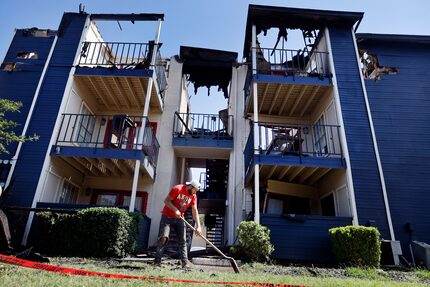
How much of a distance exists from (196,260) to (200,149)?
5985 mm

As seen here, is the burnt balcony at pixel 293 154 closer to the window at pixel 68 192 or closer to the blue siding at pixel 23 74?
the window at pixel 68 192

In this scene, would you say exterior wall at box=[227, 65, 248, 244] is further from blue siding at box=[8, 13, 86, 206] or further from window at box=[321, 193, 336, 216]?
blue siding at box=[8, 13, 86, 206]

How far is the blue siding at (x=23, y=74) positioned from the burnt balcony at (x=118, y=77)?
136 cm

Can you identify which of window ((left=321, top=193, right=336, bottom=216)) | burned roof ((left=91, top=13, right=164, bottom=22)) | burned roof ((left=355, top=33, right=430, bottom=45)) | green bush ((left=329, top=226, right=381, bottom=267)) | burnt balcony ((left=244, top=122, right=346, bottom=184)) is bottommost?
green bush ((left=329, top=226, right=381, bottom=267))

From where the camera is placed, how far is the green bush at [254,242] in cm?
696

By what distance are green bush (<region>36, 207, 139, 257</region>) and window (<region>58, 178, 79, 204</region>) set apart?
2.44 m

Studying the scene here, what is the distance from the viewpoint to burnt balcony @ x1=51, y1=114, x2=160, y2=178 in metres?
8.88

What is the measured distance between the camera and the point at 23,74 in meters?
9.88

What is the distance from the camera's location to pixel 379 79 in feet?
33.4

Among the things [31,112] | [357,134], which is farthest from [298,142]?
[31,112]

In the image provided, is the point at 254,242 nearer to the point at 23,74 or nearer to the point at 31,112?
the point at 31,112

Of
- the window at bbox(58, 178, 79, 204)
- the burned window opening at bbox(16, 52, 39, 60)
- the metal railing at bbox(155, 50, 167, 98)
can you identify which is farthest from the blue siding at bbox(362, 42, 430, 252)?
the burned window opening at bbox(16, 52, 39, 60)

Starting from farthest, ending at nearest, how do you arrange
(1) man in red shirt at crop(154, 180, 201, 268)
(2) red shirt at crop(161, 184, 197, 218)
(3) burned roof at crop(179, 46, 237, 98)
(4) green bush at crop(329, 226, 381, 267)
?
(3) burned roof at crop(179, 46, 237, 98), (4) green bush at crop(329, 226, 381, 267), (2) red shirt at crop(161, 184, 197, 218), (1) man in red shirt at crop(154, 180, 201, 268)

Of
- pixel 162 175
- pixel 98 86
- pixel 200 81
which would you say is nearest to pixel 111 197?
pixel 162 175
